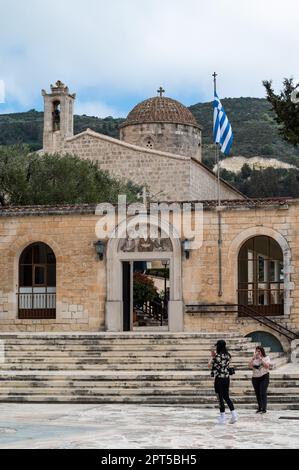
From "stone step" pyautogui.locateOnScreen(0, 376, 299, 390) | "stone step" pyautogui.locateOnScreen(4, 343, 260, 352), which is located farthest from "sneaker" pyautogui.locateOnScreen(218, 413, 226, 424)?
"stone step" pyautogui.locateOnScreen(4, 343, 260, 352)

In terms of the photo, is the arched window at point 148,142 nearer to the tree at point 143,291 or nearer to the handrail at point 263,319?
the tree at point 143,291

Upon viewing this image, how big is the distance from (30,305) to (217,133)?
7395 millimetres

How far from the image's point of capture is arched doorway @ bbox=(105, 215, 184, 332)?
23.8m

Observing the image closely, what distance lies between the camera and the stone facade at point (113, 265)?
2353cm

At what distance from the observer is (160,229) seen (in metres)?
24.4

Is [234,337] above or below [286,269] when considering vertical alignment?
below

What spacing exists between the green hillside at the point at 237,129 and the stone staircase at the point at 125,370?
6247 centimetres

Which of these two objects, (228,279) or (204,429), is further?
(228,279)

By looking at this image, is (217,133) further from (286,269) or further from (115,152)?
(115,152)

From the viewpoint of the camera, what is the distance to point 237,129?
99688mm

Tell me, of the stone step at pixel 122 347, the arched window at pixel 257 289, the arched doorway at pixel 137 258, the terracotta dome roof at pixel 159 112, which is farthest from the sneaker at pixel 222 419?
the terracotta dome roof at pixel 159 112

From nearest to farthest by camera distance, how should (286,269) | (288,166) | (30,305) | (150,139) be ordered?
1. (286,269)
2. (30,305)
3. (150,139)
4. (288,166)

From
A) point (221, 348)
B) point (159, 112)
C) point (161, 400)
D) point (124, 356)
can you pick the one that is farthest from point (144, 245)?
point (159, 112)
